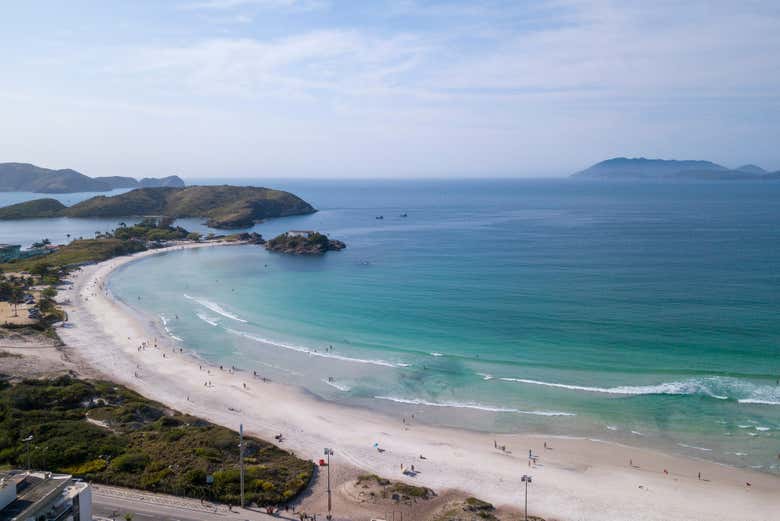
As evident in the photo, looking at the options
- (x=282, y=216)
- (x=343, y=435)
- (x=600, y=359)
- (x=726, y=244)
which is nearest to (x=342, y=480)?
(x=343, y=435)

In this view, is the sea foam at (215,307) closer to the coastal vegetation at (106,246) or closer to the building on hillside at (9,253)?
the coastal vegetation at (106,246)

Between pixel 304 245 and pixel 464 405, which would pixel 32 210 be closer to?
pixel 304 245

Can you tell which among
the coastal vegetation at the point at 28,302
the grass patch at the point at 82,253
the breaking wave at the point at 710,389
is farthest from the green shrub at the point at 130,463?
the grass patch at the point at 82,253

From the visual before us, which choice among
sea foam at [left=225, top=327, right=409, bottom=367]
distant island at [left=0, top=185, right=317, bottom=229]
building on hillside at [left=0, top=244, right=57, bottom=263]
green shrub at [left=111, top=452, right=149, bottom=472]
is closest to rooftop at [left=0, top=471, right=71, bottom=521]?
green shrub at [left=111, top=452, right=149, bottom=472]

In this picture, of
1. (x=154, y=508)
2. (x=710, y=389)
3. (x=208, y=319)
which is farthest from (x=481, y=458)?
(x=208, y=319)

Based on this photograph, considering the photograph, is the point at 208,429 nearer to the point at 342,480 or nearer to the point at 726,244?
the point at 342,480

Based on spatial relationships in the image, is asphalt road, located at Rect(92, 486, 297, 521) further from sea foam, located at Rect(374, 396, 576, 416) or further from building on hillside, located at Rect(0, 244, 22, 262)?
building on hillside, located at Rect(0, 244, 22, 262)
